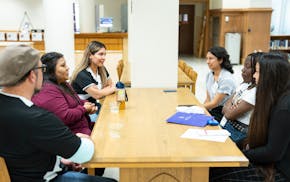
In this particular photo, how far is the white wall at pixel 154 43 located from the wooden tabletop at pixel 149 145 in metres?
1.05

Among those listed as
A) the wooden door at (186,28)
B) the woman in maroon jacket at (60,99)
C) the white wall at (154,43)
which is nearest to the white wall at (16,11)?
the wooden door at (186,28)

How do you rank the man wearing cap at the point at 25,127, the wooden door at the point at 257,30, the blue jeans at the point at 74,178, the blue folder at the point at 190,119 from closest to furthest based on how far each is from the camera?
the man wearing cap at the point at 25,127 → the blue jeans at the point at 74,178 → the blue folder at the point at 190,119 → the wooden door at the point at 257,30

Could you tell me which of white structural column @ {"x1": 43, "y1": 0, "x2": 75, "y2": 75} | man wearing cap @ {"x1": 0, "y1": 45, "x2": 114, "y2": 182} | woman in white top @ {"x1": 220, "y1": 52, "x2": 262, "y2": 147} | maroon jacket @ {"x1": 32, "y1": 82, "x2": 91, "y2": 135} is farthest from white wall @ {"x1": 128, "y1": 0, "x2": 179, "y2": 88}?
white structural column @ {"x1": 43, "y1": 0, "x2": 75, "y2": 75}

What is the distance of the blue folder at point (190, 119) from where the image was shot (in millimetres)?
2252

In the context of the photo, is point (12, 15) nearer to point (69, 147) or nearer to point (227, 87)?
point (227, 87)

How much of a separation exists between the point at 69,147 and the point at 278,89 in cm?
123

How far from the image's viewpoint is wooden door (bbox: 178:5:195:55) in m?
14.4

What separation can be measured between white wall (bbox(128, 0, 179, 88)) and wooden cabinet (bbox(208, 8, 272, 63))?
8033 millimetres

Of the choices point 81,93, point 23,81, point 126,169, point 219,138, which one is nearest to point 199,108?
point 219,138

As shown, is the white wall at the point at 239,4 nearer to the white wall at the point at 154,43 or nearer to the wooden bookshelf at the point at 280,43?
the wooden bookshelf at the point at 280,43

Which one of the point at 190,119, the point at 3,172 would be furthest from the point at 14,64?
the point at 190,119

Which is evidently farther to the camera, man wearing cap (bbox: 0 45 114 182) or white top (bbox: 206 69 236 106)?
white top (bbox: 206 69 236 106)

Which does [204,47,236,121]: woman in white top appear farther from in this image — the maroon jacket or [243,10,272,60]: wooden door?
[243,10,272,60]: wooden door

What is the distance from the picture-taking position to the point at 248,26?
10.9 meters
